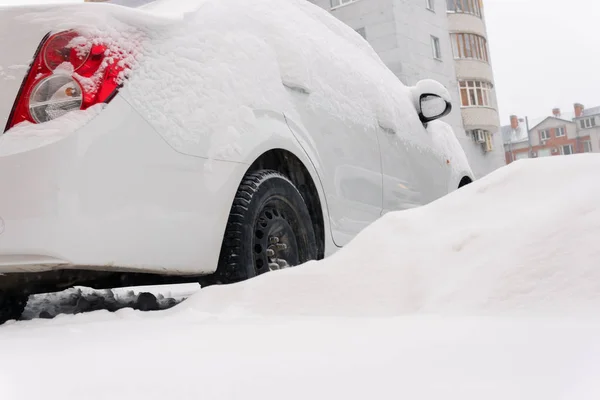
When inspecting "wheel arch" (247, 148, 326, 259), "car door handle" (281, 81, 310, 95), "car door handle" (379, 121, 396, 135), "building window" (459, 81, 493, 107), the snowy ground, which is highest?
"building window" (459, 81, 493, 107)

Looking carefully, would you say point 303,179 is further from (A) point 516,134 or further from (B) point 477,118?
(A) point 516,134

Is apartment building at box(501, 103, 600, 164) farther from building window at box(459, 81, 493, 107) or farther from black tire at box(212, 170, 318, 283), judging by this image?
black tire at box(212, 170, 318, 283)

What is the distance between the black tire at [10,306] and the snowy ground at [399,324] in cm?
54

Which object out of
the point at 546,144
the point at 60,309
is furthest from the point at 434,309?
the point at 546,144

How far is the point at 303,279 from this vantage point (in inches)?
91.7

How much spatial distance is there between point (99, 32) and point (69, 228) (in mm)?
719

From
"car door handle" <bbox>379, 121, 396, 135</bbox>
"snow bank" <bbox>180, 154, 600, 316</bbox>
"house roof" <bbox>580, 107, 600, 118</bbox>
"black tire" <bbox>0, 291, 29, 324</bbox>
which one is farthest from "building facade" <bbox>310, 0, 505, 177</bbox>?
"house roof" <bbox>580, 107, 600, 118</bbox>

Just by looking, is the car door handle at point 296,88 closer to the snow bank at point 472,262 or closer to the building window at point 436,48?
the snow bank at point 472,262

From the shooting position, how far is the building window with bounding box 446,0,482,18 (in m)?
34.8

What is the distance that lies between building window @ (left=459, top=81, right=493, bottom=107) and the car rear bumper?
33.3 metres

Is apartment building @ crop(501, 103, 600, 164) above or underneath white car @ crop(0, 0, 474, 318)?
above

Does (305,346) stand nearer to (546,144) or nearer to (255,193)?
(255,193)

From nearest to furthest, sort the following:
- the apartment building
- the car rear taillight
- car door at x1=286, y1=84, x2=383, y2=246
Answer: the car rear taillight < car door at x1=286, y1=84, x2=383, y2=246 < the apartment building

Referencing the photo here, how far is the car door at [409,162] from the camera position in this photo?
13.9 feet
